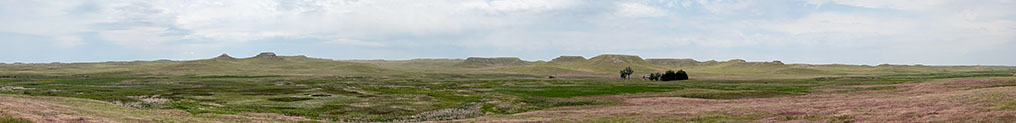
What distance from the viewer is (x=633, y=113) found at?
4503cm

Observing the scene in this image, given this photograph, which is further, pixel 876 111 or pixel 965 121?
pixel 876 111

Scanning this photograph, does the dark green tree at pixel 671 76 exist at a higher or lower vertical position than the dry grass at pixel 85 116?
higher

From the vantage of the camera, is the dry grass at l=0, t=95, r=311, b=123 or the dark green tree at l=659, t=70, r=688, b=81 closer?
the dry grass at l=0, t=95, r=311, b=123

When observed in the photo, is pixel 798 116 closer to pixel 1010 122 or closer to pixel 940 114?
pixel 940 114

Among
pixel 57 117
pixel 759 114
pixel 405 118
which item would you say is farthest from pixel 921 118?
pixel 57 117

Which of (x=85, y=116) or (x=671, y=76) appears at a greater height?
A: (x=671, y=76)

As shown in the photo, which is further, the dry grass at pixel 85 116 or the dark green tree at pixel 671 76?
the dark green tree at pixel 671 76

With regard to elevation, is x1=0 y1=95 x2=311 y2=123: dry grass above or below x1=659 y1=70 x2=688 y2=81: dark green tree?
below

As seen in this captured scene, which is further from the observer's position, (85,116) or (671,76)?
(671,76)

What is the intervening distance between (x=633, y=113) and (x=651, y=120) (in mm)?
6567

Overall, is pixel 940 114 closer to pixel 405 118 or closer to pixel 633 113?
pixel 633 113

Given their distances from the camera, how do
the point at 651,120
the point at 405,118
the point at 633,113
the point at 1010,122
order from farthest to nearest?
the point at 405,118
the point at 633,113
the point at 651,120
the point at 1010,122

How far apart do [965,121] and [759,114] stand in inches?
492

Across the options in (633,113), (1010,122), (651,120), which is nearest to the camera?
(1010,122)
